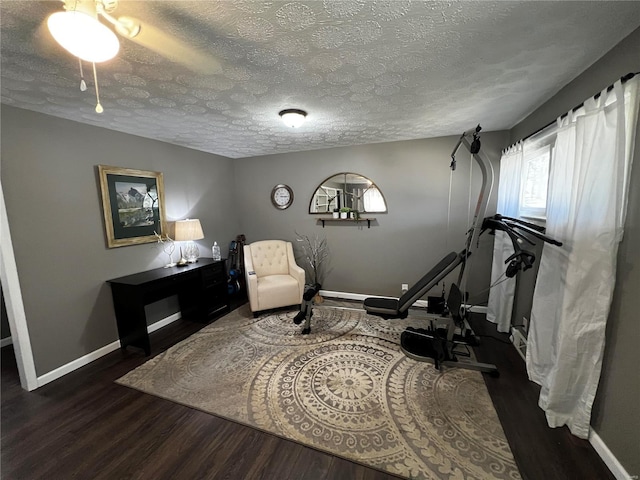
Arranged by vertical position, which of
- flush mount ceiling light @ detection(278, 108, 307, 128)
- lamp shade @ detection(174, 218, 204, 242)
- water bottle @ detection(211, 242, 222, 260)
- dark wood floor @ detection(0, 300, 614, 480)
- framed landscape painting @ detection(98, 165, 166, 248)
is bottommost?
dark wood floor @ detection(0, 300, 614, 480)

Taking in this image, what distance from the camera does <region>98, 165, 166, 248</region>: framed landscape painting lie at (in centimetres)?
270

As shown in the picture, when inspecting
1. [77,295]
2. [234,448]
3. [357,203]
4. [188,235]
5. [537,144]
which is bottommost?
[234,448]

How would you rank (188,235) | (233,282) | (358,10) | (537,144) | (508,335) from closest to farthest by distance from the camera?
(358,10) → (537,144) → (508,335) → (188,235) → (233,282)

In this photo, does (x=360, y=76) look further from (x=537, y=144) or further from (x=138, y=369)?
(x=138, y=369)

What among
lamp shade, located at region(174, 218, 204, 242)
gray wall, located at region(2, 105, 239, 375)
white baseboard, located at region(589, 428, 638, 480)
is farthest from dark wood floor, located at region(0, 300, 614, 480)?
lamp shade, located at region(174, 218, 204, 242)

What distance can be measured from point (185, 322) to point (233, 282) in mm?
957

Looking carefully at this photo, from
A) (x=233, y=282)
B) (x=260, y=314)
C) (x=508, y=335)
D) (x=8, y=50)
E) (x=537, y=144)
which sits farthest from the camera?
(x=233, y=282)

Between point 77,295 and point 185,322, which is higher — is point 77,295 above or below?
above

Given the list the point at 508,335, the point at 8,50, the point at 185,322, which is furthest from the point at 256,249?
the point at 508,335

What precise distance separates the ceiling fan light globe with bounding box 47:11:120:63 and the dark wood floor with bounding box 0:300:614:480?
7.34ft

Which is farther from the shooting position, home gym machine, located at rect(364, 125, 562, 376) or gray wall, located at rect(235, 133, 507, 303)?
gray wall, located at rect(235, 133, 507, 303)

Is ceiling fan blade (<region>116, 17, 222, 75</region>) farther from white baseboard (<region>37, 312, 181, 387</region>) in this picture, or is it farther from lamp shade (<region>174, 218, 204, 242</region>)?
white baseboard (<region>37, 312, 181, 387</region>)

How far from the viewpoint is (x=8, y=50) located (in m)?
1.34

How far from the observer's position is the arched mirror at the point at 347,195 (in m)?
3.79
